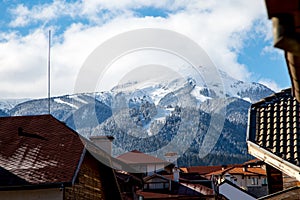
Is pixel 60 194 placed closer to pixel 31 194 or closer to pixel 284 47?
pixel 31 194

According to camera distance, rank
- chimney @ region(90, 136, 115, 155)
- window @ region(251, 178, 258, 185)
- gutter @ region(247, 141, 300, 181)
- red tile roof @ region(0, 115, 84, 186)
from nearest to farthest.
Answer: gutter @ region(247, 141, 300, 181) → red tile roof @ region(0, 115, 84, 186) → chimney @ region(90, 136, 115, 155) → window @ region(251, 178, 258, 185)

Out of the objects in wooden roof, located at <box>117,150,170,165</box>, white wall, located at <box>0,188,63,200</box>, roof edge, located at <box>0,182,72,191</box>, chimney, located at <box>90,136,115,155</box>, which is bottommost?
white wall, located at <box>0,188,63,200</box>

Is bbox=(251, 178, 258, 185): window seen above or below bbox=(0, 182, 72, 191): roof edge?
above

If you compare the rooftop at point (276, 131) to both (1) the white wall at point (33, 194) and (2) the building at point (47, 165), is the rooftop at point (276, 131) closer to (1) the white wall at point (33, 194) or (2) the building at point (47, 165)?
(2) the building at point (47, 165)

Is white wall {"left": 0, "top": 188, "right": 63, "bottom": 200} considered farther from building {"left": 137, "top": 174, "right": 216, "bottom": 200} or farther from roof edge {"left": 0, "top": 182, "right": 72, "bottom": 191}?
building {"left": 137, "top": 174, "right": 216, "bottom": 200}

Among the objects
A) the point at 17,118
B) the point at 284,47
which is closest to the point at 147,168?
the point at 17,118

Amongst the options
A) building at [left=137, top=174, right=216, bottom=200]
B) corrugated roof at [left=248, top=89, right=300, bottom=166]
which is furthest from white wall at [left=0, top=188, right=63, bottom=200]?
building at [left=137, top=174, right=216, bottom=200]

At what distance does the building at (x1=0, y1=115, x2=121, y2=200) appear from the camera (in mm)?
17125

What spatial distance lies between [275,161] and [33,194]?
8886 millimetres

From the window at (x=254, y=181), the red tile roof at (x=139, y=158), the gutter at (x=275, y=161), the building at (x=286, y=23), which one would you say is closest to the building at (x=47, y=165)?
the gutter at (x=275, y=161)

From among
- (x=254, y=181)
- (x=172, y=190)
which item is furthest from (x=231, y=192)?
(x=254, y=181)

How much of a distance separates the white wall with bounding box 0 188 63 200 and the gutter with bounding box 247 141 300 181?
24.3ft

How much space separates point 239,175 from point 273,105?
7279cm

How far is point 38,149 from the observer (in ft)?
62.1
